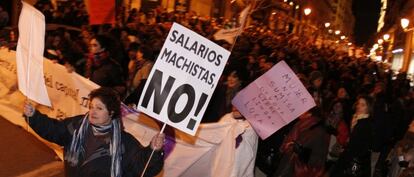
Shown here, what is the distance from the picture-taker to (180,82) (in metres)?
4.09

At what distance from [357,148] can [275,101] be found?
1.06 m

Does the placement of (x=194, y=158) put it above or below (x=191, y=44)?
below

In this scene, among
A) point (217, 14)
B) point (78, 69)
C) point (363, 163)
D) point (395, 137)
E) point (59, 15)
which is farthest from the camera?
point (217, 14)

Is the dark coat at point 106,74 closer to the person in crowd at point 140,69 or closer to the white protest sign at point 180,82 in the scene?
the person in crowd at point 140,69

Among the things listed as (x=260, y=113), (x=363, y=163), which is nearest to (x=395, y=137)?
(x=363, y=163)

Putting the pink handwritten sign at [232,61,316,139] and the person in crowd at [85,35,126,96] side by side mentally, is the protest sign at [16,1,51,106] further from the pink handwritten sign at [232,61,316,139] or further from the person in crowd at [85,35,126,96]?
the person in crowd at [85,35,126,96]

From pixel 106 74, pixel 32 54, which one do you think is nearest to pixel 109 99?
pixel 32 54

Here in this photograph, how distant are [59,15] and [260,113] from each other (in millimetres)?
9313

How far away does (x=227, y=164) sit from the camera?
235 inches

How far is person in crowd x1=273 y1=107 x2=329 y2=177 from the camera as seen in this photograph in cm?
614

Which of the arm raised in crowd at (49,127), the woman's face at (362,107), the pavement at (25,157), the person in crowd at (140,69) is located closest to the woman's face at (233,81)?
the person in crowd at (140,69)

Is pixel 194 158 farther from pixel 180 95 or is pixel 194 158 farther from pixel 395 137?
pixel 395 137

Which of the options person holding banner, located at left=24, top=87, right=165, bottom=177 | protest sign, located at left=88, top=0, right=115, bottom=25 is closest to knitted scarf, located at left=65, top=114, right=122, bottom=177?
person holding banner, located at left=24, top=87, right=165, bottom=177

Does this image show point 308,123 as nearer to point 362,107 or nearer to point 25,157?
point 362,107
